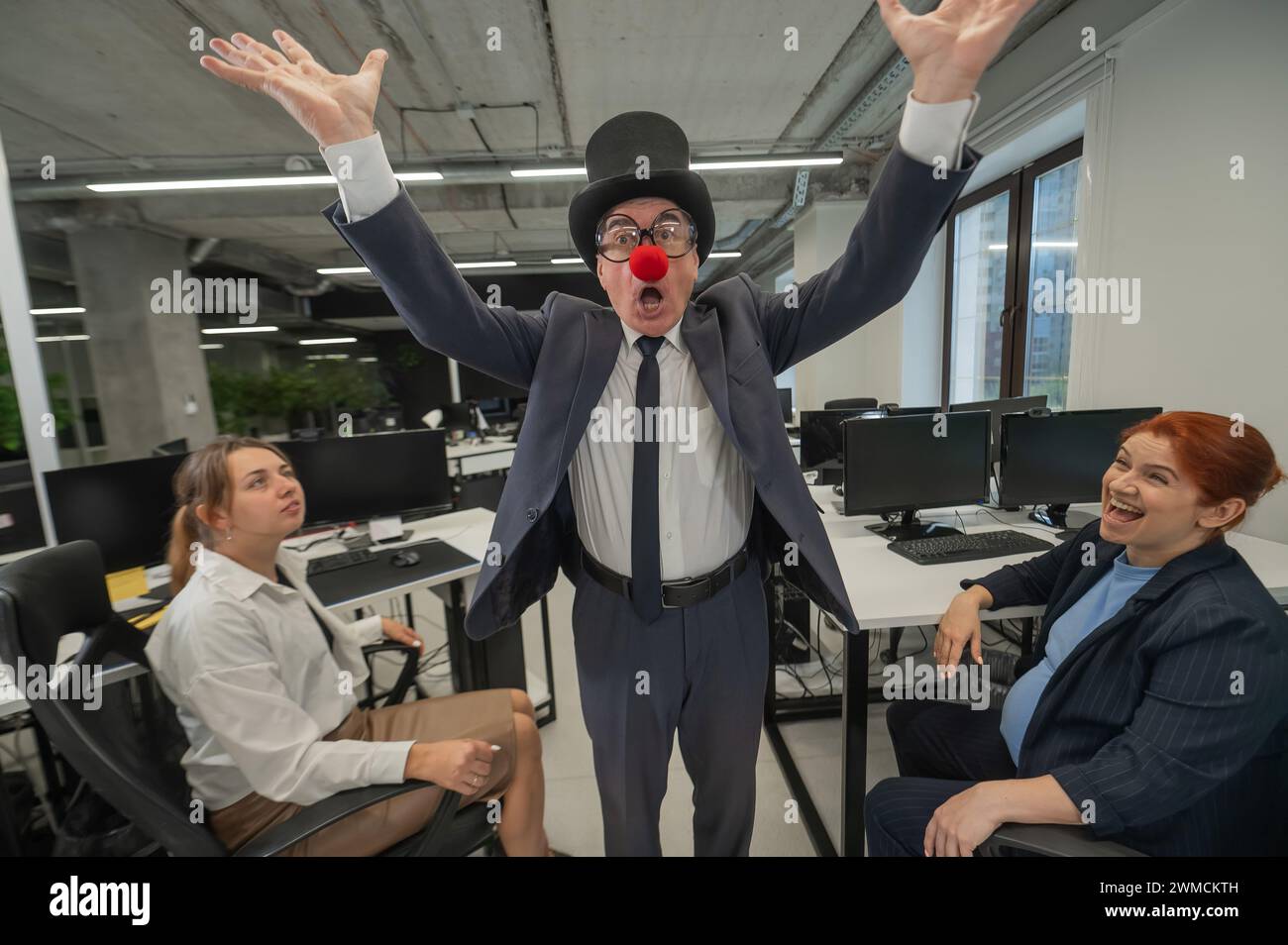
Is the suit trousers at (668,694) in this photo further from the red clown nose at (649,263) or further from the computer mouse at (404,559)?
the computer mouse at (404,559)

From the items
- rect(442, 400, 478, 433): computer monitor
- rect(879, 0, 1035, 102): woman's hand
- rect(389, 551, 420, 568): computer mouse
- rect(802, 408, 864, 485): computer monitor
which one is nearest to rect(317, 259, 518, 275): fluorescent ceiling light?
rect(442, 400, 478, 433): computer monitor

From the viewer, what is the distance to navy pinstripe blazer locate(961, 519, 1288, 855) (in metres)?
0.98

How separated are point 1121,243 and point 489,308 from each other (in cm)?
314

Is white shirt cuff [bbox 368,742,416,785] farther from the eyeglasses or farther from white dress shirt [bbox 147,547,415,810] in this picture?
the eyeglasses

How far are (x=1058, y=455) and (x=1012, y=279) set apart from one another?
8.52 ft

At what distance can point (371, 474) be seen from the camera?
2.49 m

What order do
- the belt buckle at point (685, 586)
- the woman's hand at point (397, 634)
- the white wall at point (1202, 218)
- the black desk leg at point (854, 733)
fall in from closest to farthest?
1. the belt buckle at point (685, 586)
2. the black desk leg at point (854, 733)
3. the woman's hand at point (397, 634)
4. the white wall at point (1202, 218)

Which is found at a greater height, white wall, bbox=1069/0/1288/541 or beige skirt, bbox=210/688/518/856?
white wall, bbox=1069/0/1288/541

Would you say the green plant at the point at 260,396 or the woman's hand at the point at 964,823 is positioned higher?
the green plant at the point at 260,396

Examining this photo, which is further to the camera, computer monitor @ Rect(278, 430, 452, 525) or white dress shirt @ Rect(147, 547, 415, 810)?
computer monitor @ Rect(278, 430, 452, 525)

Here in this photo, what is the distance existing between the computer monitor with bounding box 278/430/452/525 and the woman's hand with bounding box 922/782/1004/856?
2208mm

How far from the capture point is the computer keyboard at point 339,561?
7.06ft

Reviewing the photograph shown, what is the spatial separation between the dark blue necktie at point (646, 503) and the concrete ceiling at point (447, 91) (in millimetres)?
3002

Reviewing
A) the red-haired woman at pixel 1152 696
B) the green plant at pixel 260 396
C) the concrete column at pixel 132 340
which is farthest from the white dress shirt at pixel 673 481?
the concrete column at pixel 132 340
